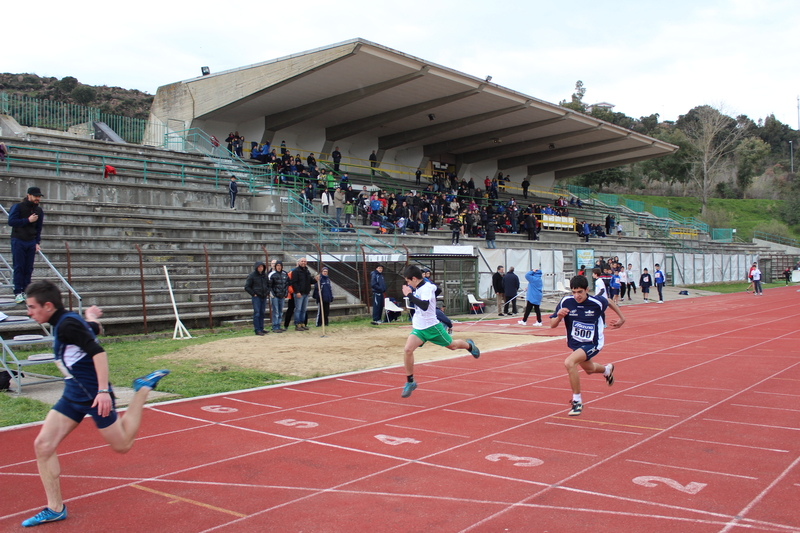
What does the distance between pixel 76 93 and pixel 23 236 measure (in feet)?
198

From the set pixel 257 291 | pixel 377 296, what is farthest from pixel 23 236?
pixel 377 296

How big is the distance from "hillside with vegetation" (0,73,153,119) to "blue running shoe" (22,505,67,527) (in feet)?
206

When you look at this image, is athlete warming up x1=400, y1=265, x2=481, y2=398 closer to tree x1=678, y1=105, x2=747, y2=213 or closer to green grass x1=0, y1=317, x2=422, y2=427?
green grass x1=0, y1=317, x2=422, y2=427

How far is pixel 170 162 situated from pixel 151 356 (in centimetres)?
1411

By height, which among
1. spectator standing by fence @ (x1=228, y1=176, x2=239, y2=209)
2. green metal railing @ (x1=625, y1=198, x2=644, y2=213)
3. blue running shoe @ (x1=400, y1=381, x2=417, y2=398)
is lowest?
blue running shoe @ (x1=400, y1=381, x2=417, y2=398)

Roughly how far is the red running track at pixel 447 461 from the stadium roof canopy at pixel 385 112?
67.5 feet

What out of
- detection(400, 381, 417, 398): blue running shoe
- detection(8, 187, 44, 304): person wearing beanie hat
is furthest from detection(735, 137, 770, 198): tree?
detection(8, 187, 44, 304): person wearing beanie hat

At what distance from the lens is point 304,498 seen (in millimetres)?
5047

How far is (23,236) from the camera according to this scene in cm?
1166

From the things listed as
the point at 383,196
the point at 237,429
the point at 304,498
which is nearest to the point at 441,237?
the point at 383,196

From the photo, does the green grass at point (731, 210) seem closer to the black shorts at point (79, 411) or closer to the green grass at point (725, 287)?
the green grass at point (725, 287)

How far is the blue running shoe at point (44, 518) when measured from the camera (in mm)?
4512

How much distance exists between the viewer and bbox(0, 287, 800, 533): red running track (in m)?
4.62

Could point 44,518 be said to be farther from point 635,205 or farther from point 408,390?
point 635,205
